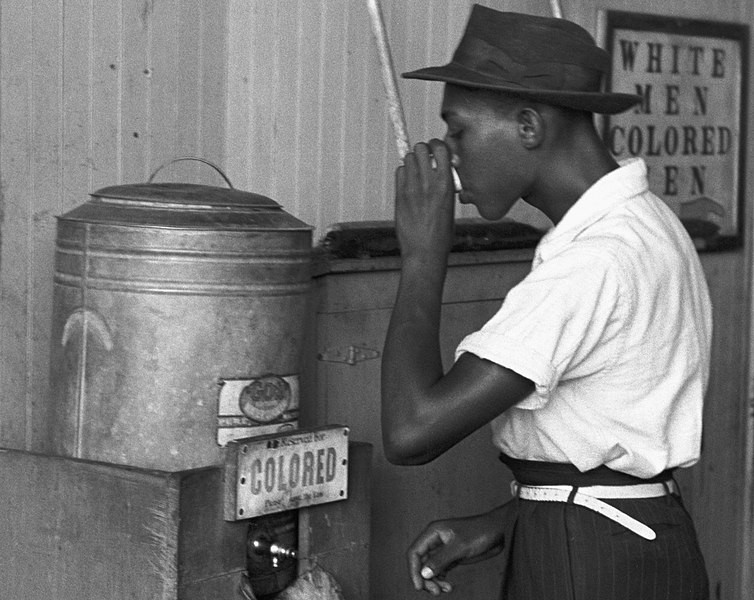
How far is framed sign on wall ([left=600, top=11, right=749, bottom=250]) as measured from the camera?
458 cm

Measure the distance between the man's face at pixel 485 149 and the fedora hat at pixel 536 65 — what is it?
0.15 feet

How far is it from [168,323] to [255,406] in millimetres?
256

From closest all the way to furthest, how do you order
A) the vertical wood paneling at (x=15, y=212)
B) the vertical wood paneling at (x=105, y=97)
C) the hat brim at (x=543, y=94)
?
the hat brim at (x=543, y=94)
the vertical wood paneling at (x=15, y=212)
the vertical wood paneling at (x=105, y=97)

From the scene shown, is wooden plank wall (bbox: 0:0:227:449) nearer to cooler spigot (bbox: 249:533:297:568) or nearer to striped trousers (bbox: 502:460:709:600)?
cooler spigot (bbox: 249:533:297:568)

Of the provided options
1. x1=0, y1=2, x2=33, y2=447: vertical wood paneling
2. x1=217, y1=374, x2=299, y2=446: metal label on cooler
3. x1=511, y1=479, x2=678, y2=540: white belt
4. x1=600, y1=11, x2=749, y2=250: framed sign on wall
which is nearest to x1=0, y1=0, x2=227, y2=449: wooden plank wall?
x1=0, y1=2, x2=33, y2=447: vertical wood paneling

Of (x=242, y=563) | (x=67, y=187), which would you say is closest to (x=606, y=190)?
(x=242, y=563)

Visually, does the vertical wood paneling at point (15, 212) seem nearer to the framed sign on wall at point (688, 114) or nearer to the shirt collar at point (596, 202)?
the shirt collar at point (596, 202)

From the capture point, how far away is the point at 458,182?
246 cm

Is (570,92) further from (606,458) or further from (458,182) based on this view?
(606,458)

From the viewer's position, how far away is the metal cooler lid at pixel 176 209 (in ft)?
8.54

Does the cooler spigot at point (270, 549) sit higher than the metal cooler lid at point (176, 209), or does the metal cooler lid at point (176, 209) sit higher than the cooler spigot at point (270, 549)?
the metal cooler lid at point (176, 209)

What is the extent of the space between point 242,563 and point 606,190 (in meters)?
1.04

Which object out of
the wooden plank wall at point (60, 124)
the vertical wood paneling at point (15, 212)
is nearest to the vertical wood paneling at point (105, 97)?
the wooden plank wall at point (60, 124)

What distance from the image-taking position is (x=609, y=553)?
7.89ft
